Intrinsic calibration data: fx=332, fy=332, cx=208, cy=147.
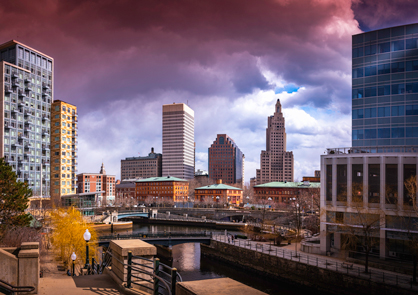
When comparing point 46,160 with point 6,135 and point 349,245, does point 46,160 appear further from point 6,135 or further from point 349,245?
point 349,245

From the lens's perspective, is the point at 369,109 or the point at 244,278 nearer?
the point at 244,278

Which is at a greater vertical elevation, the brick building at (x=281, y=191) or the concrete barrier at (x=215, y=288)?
the concrete barrier at (x=215, y=288)

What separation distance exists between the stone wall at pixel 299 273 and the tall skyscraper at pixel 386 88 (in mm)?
23254

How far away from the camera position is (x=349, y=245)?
41969mm

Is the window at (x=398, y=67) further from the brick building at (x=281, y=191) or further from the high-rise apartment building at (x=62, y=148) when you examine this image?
the high-rise apartment building at (x=62, y=148)

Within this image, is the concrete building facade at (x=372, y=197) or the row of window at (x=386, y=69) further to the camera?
the row of window at (x=386, y=69)

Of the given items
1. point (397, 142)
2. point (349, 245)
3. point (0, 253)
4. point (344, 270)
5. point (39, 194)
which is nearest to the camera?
point (0, 253)

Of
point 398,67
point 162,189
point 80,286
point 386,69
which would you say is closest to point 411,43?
point 398,67

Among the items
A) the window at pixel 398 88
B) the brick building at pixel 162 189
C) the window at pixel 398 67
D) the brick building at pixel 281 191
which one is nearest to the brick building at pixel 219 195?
the brick building at pixel 281 191

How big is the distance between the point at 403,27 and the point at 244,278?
4482 cm

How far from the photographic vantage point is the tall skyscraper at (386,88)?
5000cm

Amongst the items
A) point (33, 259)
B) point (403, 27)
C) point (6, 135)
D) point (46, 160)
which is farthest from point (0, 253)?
point (46, 160)

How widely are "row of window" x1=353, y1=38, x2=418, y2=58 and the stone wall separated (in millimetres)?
36150

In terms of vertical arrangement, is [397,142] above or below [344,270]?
above
